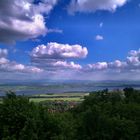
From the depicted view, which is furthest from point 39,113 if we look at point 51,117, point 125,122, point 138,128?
point 138,128

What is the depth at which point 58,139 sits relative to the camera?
4228cm

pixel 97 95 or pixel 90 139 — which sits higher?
pixel 97 95

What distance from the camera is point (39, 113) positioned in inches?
1818

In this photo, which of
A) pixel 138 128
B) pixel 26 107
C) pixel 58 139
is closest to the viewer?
pixel 58 139

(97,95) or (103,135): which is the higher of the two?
(97,95)

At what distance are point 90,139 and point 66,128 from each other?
16.4 metres

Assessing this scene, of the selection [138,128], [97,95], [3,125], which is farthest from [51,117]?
[97,95]

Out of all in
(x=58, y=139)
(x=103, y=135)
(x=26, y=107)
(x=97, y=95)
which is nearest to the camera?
(x=58, y=139)

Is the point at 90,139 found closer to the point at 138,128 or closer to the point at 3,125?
the point at 138,128

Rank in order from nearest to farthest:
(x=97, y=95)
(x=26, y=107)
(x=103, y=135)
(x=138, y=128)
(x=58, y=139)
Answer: (x=58, y=139) → (x=26, y=107) → (x=103, y=135) → (x=138, y=128) → (x=97, y=95)

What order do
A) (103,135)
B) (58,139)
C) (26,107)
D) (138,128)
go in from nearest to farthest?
1. (58,139)
2. (26,107)
3. (103,135)
4. (138,128)

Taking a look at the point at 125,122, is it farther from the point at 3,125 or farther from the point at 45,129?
the point at 3,125

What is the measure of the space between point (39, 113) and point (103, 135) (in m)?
19.0

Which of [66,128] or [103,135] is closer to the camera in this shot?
[66,128]
